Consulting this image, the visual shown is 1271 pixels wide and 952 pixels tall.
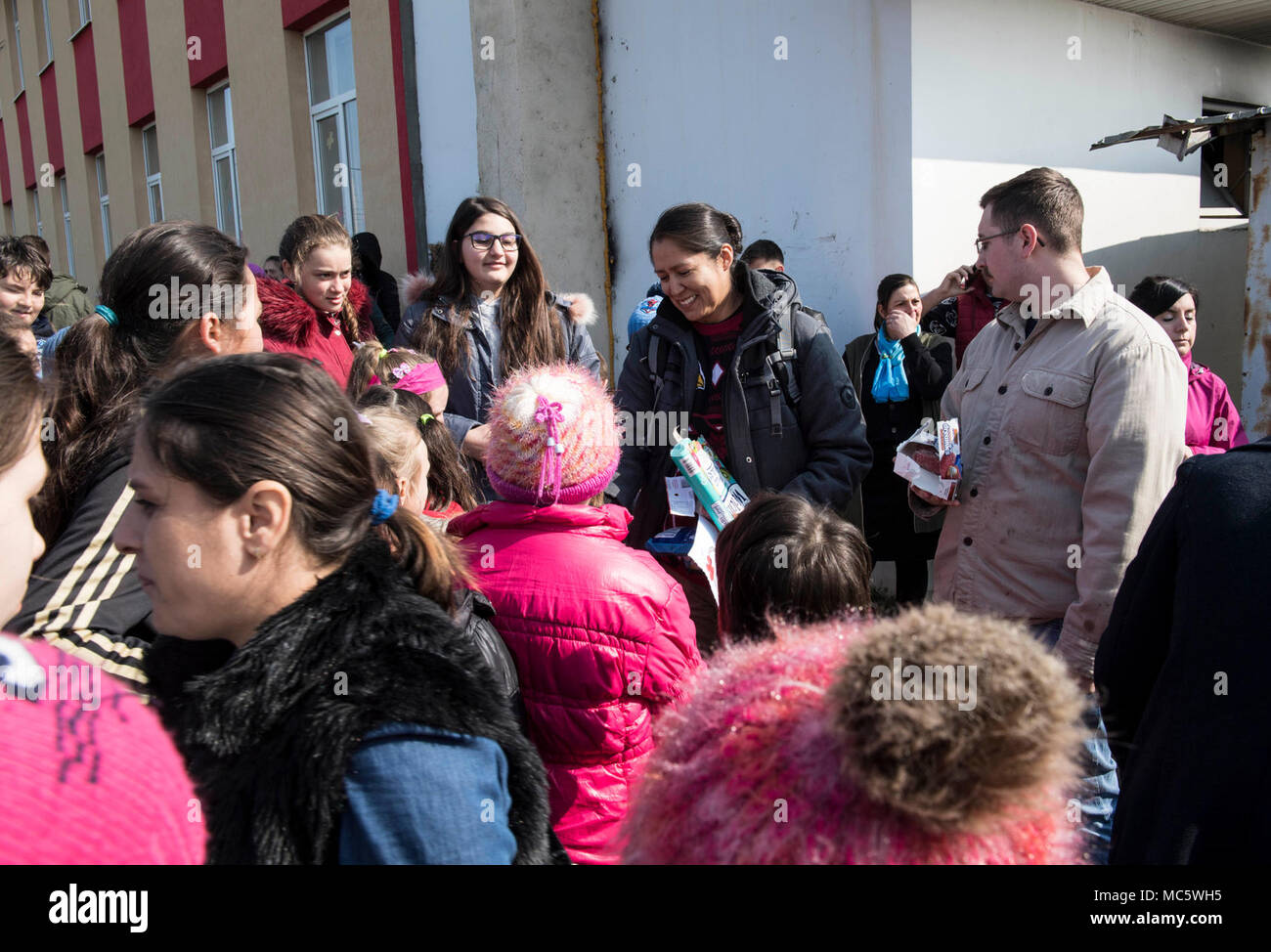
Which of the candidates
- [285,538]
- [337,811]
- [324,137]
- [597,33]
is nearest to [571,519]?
[285,538]

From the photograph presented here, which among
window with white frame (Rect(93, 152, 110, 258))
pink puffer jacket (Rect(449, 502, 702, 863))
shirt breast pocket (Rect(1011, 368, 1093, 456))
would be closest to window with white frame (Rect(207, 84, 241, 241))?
window with white frame (Rect(93, 152, 110, 258))

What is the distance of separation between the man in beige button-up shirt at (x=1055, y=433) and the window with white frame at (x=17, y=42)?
18.6m

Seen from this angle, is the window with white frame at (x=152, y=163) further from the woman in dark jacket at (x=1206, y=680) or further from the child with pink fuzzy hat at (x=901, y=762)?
the child with pink fuzzy hat at (x=901, y=762)

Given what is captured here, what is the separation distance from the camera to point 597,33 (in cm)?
600

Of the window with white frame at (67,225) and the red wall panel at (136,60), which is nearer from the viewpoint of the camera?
the red wall panel at (136,60)

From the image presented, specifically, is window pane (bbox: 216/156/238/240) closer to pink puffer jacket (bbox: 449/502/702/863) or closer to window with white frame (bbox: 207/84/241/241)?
window with white frame (bbox: 207/84/241/241)

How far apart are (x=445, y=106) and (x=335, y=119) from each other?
2233 millimetres

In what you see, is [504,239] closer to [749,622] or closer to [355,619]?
[749,622]

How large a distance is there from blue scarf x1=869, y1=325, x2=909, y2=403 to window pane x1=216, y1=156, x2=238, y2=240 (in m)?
8.77

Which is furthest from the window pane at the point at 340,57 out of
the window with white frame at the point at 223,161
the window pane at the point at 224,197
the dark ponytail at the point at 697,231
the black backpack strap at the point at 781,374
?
the black backpack strap at the point at 781,374

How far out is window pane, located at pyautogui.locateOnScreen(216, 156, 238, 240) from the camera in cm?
1039

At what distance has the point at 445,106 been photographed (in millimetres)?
6516

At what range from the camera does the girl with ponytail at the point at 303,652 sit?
42.1 inches

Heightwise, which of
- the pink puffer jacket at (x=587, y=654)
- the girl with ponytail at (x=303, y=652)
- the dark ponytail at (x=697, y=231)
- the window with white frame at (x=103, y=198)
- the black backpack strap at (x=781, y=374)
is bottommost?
the pink puffer jacket at (x=587, y=654)
